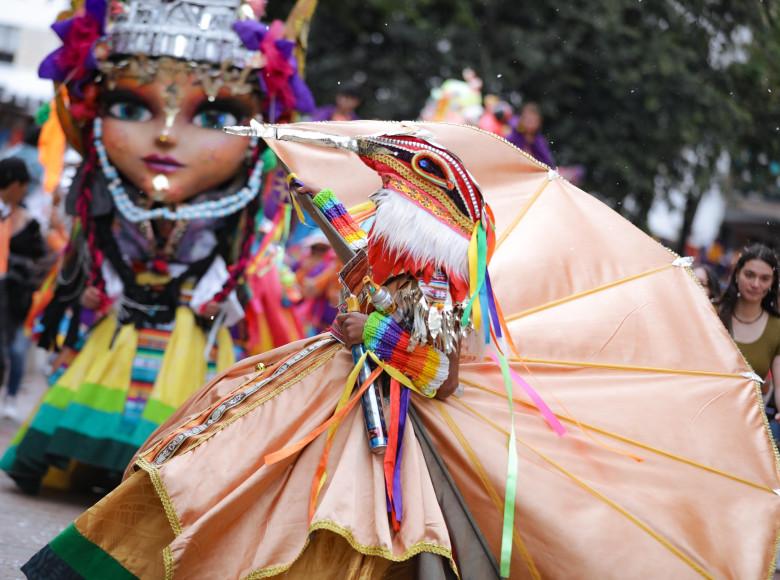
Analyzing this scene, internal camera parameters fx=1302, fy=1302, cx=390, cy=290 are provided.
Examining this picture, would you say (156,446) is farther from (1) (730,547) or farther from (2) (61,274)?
(2) (61,274)

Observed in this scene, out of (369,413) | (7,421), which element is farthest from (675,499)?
(7,421)

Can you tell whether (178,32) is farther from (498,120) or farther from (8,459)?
(498,120)

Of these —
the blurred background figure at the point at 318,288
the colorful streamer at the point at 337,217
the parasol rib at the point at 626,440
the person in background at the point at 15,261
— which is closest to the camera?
the colorful streamer at the point at 337,217

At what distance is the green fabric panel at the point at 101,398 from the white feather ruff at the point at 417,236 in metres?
2.94

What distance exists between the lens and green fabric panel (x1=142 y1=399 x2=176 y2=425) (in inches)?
268

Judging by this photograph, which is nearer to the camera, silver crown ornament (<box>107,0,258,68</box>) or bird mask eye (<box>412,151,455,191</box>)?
bird mask eye (<box>412,151,455,191</box>)

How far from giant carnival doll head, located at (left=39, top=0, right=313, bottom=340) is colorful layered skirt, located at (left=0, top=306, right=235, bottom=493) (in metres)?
0.28

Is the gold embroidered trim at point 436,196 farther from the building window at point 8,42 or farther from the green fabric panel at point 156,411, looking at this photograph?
the building window at point 8,42

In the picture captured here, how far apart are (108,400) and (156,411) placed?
28cm

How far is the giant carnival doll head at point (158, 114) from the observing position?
7.06 meters

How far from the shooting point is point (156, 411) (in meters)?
6.82

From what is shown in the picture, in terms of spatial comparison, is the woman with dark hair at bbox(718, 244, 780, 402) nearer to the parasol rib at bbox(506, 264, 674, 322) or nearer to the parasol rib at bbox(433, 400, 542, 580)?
the parasol rib at bbox(506, 264, 674, 322)

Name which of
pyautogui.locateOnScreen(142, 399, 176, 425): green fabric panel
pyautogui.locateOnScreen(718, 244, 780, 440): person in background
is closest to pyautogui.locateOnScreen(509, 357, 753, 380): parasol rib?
pyautogui.locateOnScreen(718, 244, 780, 440): person in background

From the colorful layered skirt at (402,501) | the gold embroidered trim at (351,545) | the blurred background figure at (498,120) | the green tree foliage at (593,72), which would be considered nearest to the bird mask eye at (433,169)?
the colorful layered skirt at (402,501)
